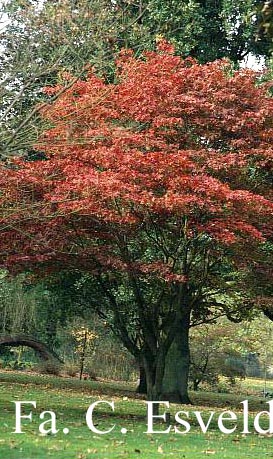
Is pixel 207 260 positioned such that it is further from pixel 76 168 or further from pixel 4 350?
pixel 4 350

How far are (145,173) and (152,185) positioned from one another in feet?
0.87

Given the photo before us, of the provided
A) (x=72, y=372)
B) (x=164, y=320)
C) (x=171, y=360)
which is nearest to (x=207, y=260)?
(x=164, y=320)

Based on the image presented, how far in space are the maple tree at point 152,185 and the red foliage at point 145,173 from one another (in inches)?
0.8

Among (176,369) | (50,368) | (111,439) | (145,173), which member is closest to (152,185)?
(145,173)

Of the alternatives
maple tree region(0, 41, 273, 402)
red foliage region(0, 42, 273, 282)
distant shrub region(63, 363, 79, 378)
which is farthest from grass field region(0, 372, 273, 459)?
distant shrub region(63, 363, 79, 378)

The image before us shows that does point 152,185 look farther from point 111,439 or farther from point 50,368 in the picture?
point 50,368

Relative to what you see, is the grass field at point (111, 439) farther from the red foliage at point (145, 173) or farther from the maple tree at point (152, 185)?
the red foliage at point (145, 173)

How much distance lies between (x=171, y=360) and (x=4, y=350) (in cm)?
1324

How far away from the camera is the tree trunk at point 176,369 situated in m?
19.1

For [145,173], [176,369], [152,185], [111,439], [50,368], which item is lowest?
[111,439]

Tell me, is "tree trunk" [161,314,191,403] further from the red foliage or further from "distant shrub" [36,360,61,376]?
"distant shrub" [36,360,61,376]

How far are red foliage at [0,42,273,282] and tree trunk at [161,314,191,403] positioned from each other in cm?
656

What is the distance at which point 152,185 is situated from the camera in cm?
1123

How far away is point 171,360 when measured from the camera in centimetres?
1912
